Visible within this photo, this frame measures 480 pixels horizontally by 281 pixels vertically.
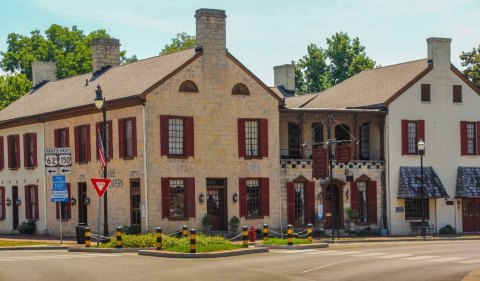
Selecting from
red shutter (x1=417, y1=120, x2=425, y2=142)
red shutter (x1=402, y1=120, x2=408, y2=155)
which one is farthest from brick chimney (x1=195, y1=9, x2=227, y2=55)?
red shutter (x1=417, y1=120, x2=425, y2=142)

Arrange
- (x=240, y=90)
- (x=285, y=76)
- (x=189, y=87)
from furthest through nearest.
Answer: (x=285, y=76), (x=240, y=90), (x=189, y=87)

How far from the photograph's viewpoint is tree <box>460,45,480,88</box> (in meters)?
77.2

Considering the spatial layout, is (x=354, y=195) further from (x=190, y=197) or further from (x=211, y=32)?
(x=211, y=32)

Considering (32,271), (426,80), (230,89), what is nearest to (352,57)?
(426,80)

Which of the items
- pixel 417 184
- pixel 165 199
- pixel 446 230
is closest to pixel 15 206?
pixel 165 199

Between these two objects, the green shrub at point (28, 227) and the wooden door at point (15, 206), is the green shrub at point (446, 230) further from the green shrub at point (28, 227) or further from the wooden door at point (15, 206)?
the wooden door at point (15, 206)

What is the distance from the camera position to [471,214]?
58.7m

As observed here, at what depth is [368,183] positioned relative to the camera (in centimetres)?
5578

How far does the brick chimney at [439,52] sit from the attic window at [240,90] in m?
12.4

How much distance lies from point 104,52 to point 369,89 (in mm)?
16437

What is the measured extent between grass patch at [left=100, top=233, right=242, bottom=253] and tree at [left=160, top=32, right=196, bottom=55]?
2340 inches

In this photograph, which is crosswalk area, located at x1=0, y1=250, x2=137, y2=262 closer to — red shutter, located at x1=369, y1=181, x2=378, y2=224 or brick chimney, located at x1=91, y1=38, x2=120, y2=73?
red shutter, located at x1=369, y1=181, x2=378, y2=224

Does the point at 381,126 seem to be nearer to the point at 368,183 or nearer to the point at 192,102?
the point at 368,183

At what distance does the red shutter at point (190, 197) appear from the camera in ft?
162
